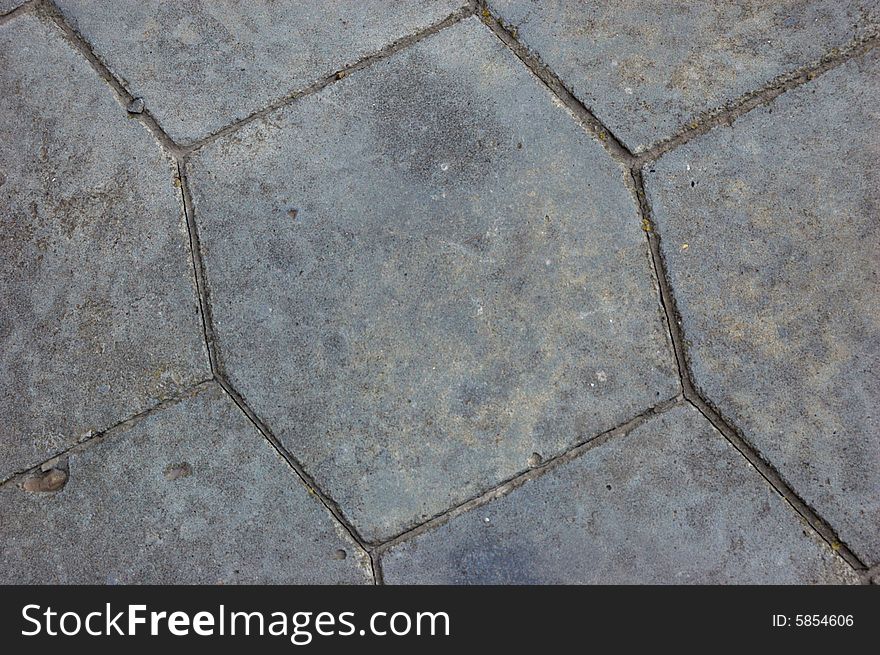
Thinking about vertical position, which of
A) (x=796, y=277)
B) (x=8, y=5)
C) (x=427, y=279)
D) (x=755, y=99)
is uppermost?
(x=8, y=5)

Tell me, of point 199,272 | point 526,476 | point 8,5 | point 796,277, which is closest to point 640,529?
point 526,476

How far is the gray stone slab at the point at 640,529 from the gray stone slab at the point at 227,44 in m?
1.20

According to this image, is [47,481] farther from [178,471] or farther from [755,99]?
[755,99]

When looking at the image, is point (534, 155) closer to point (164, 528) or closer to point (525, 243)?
point (525, 243)

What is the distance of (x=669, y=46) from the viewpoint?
6.61 feet

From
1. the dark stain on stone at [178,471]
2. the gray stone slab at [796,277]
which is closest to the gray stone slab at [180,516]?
the dark stain on stone at [178,471]

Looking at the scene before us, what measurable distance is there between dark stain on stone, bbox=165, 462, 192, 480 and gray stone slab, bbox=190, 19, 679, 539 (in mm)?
219

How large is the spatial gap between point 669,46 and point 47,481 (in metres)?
1.89

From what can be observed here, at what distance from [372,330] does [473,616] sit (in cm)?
70

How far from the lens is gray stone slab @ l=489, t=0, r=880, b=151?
1965 mm

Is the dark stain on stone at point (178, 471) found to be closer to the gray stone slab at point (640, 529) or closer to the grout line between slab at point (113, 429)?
the grout line between slab at point (113, 429)

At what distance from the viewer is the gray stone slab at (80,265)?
1864mm

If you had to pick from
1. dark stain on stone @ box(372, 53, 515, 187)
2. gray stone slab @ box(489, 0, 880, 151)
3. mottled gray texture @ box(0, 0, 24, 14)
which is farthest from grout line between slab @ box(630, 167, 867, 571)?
mottled gray texture @ box(0, 0, 24, 14)

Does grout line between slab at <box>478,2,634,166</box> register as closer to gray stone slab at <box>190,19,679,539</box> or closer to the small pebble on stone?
gray stone slab at <box>190,19,679,539</box>
